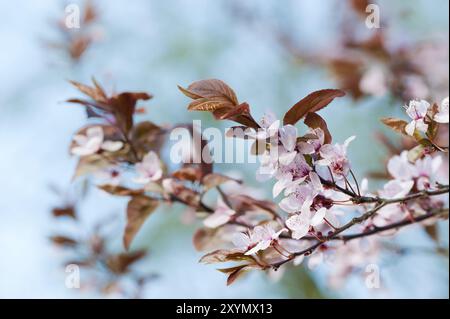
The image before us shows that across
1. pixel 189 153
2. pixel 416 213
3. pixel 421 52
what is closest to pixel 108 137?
pixel 189 153

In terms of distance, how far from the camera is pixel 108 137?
1.10 m

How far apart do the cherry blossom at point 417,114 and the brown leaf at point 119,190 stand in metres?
0.48

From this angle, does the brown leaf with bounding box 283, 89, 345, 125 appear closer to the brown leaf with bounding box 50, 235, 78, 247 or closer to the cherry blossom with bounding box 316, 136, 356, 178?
the cherry blossom with bounding box 316, 136, 356, 178

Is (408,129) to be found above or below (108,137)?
below

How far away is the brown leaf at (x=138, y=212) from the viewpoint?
108 cm

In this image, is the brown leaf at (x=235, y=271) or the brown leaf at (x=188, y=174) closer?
the brown leaf at (x=235, y=271)

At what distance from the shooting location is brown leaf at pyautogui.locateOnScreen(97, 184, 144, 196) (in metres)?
1.08

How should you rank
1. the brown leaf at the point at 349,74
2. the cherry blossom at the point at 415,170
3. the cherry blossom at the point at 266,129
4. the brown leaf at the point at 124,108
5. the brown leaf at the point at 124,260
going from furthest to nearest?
the brown leaf at the point at 349,74 < the brown leaf at the point at 124,260 < the brown leaf at the point at 124,108 < the cherry blossom at the point at 415,170 < the cherry blossom at the point at 266,129

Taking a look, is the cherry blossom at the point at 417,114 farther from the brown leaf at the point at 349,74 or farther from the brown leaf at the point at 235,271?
the brown leaf at the point at 349,74

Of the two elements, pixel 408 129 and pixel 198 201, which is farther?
pixel 198 201

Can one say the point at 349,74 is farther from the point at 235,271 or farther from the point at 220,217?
the point at 235,271

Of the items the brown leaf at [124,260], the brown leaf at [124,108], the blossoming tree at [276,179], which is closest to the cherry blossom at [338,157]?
the blossoming tree at [276,179]
